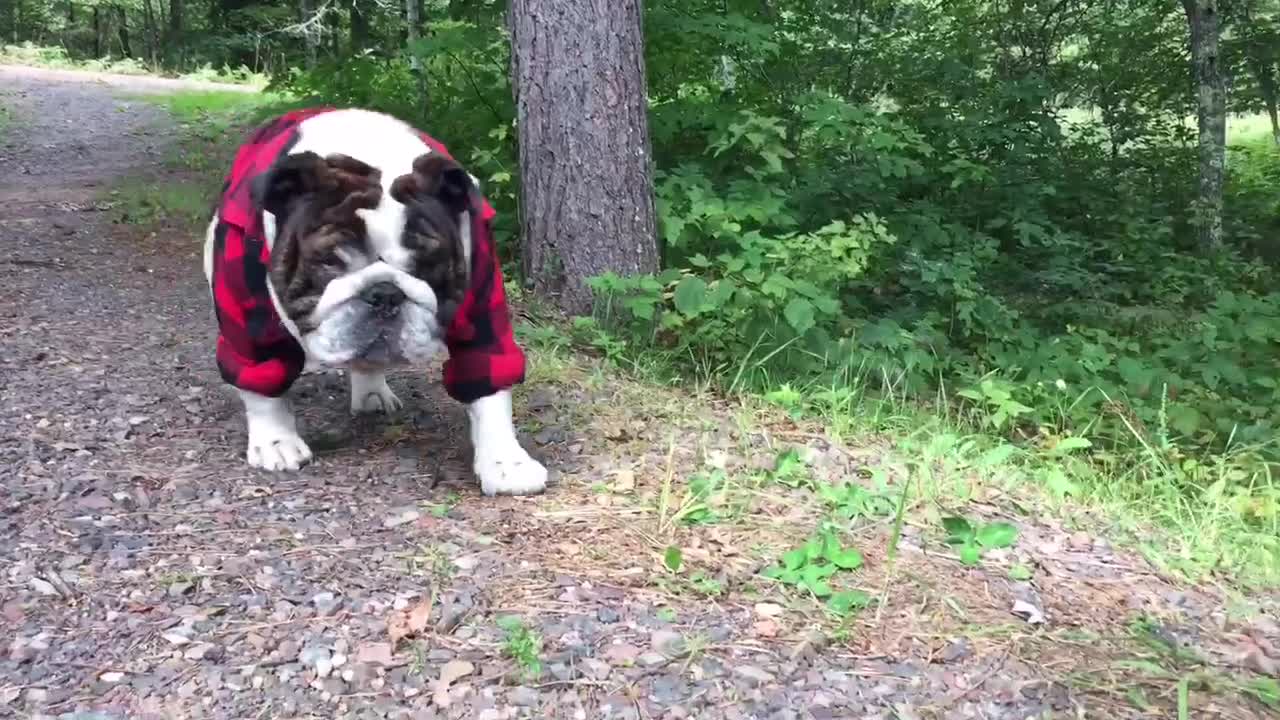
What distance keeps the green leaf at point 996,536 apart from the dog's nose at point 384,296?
1846 mm

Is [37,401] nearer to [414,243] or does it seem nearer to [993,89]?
[414,243]

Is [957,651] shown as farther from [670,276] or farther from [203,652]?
[670,276]

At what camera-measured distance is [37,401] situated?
3.87m

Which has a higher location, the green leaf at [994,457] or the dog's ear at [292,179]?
the dog's ear at [292,179]

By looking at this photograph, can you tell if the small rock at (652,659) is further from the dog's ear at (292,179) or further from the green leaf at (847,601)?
the dog's ear at (292,179)

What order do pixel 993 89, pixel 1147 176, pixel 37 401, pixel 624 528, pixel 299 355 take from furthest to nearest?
pixel 1147 176 → pixel 993 89 → pixel 37 401 → pixel 299 355 → pixel 624 528

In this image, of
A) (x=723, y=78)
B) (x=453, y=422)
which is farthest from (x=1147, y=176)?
(x=453, y=422)

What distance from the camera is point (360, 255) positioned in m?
2.78

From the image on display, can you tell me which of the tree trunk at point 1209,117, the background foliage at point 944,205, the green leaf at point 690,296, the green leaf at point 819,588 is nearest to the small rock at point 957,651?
the green leaf at point 819,588

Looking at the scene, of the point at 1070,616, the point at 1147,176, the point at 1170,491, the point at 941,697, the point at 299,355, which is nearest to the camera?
the point at 941,697

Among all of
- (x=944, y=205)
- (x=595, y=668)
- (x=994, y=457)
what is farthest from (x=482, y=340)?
(x=944, y=205)

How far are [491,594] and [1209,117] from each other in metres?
10.0

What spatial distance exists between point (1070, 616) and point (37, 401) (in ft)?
12.0

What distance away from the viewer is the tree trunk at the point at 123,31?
31609 mm
